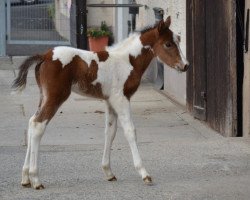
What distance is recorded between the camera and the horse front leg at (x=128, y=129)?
25.0ft

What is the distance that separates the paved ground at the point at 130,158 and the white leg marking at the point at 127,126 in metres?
0.20

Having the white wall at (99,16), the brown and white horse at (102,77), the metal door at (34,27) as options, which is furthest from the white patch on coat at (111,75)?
the white wall at (99,16)

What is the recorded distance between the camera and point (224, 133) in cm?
1040

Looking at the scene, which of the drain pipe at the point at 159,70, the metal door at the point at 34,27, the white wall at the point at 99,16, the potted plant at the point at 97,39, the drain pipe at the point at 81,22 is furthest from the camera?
the white wall at the point at 99,16

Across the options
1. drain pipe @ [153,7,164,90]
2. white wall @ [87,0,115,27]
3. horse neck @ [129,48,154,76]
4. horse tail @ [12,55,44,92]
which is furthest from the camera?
white wall @ [87,0,115,27]

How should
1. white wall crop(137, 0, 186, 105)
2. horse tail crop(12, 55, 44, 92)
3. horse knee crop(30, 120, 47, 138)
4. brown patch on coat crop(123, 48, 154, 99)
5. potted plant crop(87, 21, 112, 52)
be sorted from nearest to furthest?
1. horse knee crop(30, 120, 47, 138)
2. horse tail crop(12, 55, 44, 92)
3. brown patch on coat crop(123, 48, 154, 99)
4. white wall crop(137, 0, 186, 105)
5. potted plant crop(87, 21, 112, 52)

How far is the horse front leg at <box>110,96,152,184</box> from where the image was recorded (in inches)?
300

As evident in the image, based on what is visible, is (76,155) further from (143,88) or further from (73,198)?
(143,88)

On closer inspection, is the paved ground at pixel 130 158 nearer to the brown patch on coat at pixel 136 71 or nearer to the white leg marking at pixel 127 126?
the white leg marking at pixel 127 126

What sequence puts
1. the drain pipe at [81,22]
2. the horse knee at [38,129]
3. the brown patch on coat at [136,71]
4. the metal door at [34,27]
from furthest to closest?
the metal door at [34,27]
the drain pipe at [81,22]
the brown patch on coat at [136,71]
the horse knee at [38,129]

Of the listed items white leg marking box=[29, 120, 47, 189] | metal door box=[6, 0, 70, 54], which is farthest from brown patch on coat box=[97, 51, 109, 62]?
metal door box=[6, 0, 70, 54]

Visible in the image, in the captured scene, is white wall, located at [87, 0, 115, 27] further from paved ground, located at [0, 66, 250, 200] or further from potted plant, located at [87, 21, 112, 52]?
paved ground, located at [0, 66, 250, 200]

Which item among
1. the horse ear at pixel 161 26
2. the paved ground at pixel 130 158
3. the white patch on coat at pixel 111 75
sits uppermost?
the horse ear at pixel 161 26

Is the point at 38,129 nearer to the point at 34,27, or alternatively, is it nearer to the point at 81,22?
the point at 81,22
